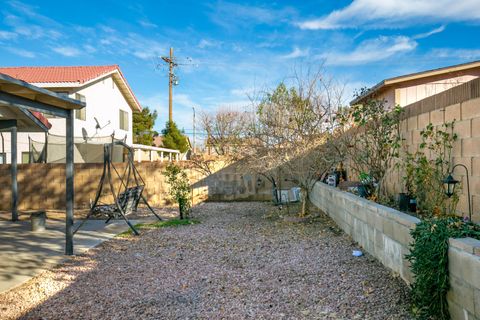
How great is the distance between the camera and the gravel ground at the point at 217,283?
137 inches

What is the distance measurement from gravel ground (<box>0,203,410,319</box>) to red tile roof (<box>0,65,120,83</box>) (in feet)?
38.5

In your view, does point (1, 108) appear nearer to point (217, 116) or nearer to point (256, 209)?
point (256, 209)

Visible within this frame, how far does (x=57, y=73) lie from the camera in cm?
1738

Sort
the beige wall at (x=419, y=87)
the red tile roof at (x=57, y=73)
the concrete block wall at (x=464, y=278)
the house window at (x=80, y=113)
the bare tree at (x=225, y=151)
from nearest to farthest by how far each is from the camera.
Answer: the concrete block wall at (x=464, y=278) → the bare tree at (x=225, y=151) → the beige wall at (x=419, y=87) → the house window at (x=80, y=113) → the red tile roof at (x=57, y=73)

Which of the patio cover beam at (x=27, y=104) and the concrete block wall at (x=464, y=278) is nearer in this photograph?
the concrete block wall at (x=464, y=278)

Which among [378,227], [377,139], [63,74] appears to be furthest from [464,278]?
[63,74]

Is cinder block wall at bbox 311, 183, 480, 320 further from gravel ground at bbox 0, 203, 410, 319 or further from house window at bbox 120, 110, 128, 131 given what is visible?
house window at bbox 120, 110, 128, 131

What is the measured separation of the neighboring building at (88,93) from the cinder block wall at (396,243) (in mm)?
10707

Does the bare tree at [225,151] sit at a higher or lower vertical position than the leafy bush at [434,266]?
higher

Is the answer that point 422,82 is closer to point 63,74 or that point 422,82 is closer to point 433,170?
point 433,170

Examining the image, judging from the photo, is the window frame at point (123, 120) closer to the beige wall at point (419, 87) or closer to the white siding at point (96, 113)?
the white siding at point (96, 113)

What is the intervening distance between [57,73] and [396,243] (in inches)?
669

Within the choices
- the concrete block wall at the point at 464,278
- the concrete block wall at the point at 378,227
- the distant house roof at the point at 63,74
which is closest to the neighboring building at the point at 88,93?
the distant house roof at the point at 63,74

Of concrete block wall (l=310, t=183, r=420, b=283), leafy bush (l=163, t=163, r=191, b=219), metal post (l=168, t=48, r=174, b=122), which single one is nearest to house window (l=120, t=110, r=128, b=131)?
metal post (l=168, t=48, r=174, b=122)
